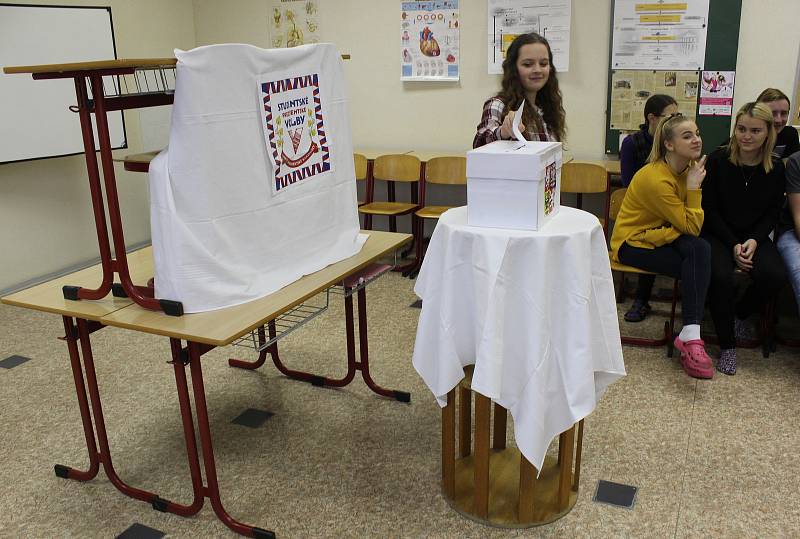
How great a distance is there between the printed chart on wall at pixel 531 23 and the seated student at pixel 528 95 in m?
1.97

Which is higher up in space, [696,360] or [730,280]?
[730,280]

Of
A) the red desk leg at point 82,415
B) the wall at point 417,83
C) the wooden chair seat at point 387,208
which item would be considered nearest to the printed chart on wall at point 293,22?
the wall at point 417,83

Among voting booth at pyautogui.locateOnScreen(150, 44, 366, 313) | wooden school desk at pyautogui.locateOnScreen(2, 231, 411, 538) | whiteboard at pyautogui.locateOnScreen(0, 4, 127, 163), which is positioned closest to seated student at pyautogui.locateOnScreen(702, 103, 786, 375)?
wooden school desk at pyautogui.locateOnScreen(2, 231, 411, 538)

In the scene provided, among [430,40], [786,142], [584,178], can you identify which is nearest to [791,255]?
[786,142]

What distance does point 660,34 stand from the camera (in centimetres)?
448

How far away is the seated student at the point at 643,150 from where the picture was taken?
383 centimetres

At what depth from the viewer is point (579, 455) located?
91.9 inches

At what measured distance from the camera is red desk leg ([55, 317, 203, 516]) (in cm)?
227

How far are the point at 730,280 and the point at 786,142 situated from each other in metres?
1.06

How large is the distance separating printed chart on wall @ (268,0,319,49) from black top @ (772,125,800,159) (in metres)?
3.29

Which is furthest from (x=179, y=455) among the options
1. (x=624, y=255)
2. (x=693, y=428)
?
(x=624, y=255)

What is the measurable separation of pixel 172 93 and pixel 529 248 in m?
1.09

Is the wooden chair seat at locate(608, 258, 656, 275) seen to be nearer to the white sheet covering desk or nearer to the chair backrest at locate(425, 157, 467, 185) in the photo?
the white sheet covering desk

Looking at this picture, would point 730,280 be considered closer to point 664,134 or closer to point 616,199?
point 664,134
